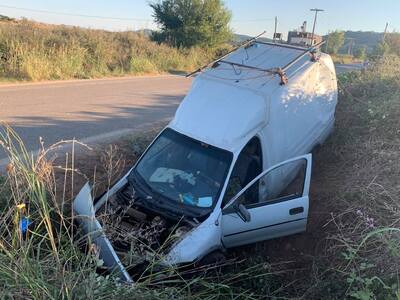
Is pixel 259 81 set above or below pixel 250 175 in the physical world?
above

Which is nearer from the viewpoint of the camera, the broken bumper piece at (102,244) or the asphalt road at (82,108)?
the broken bumper piece at (102,244)

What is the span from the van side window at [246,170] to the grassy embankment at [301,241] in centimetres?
80

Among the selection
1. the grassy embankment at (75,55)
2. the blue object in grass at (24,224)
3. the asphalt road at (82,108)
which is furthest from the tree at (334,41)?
the blue object in grass at (24,224)

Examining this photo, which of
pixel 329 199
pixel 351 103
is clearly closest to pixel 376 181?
pixel 329 199

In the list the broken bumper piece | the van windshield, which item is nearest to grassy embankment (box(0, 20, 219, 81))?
the van windshield

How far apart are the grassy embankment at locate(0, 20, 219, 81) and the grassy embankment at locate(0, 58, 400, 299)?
1017 cm

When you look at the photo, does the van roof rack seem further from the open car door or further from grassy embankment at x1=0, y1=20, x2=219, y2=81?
grassy embankment at x1=0, y1=20, x2=219, y2=81

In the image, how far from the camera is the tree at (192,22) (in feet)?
105

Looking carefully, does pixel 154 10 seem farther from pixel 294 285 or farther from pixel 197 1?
pixel 294 285

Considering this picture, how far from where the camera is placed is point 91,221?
423 centimetres

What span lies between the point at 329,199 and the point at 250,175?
1.34 meters

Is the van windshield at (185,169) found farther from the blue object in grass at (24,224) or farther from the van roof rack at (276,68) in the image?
the blue object in grass at (24,224)

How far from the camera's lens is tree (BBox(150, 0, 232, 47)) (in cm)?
3200

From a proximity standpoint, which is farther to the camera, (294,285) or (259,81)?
(259,81)
